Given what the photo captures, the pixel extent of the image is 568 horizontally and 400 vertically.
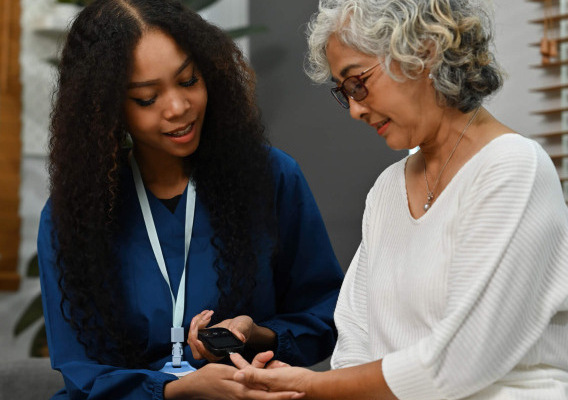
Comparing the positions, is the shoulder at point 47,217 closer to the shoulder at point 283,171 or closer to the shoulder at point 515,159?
the shoulder at point 283,171

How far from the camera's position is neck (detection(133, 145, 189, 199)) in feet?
8.23

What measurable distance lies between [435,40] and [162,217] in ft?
3.49

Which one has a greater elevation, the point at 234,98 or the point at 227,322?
the point at 234,98

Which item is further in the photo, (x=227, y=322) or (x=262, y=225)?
(x=262, y=225)

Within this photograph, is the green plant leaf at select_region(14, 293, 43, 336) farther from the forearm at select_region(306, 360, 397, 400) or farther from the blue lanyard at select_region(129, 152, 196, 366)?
the forearm at select_region(306, 360, 397, 400)

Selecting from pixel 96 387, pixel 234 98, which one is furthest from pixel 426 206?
pixel 96 387

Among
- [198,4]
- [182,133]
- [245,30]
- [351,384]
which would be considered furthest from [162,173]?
[198,4]

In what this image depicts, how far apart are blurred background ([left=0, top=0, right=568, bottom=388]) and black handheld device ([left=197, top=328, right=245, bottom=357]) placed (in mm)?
984

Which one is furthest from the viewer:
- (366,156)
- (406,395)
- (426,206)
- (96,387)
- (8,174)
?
(8,174)

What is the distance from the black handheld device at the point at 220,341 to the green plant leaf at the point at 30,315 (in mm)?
2265

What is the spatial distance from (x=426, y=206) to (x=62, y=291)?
1140 millimetres

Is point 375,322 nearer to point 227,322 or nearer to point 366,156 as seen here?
point 227,322

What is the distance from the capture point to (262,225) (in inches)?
98.3

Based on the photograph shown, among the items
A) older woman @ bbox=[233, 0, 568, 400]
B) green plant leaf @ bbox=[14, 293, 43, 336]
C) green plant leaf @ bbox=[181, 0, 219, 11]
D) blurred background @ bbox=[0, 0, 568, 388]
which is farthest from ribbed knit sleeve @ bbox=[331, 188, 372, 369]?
green plant leaf @ bbox=[14, 293, 43, 336]
